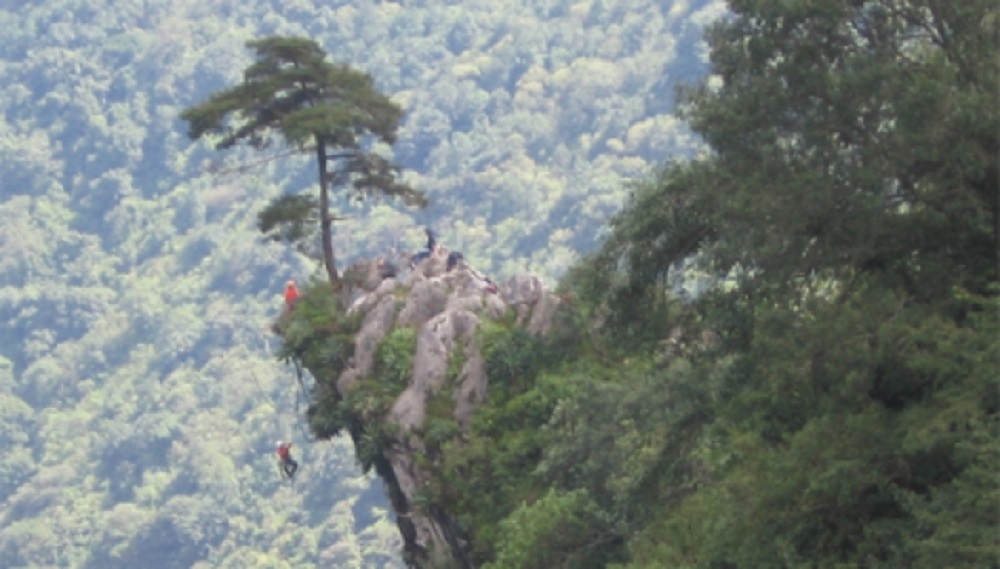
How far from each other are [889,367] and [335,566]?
111 m

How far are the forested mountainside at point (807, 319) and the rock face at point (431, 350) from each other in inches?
127

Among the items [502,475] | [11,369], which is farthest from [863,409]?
[11,369]

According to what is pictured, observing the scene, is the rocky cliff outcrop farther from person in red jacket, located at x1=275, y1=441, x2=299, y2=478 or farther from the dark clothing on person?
person in red jacket, located at x1=275, y1=441, x2=299, y2=478

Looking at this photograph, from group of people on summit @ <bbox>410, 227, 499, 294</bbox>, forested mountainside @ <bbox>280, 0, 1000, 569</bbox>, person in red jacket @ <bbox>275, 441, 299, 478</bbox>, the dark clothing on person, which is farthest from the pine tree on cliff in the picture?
forested mountainside @ <bbox>280, 0, 1000, 569</bbox>

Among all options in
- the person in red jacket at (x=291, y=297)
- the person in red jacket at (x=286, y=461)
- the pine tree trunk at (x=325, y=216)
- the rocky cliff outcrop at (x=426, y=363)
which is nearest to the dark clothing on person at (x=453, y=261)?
the rocky cliff outcrop at (x=426, y=363)

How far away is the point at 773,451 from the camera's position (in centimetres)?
2009

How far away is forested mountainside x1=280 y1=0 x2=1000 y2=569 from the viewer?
18688 mm

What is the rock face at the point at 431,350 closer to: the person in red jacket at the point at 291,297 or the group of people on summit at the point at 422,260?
the group of people on summit at the point at 422,260

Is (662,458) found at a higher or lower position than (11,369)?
lower

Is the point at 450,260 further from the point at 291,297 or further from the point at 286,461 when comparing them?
the point at 286,461

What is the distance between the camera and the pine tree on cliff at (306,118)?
35.9 meters

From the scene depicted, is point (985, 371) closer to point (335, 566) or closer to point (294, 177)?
point (335, 566)

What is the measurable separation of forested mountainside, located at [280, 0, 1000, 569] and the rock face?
323cm

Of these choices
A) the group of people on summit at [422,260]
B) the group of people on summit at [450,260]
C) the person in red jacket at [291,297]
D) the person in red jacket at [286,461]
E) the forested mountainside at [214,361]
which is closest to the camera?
the group of people on summit at [450,260]
